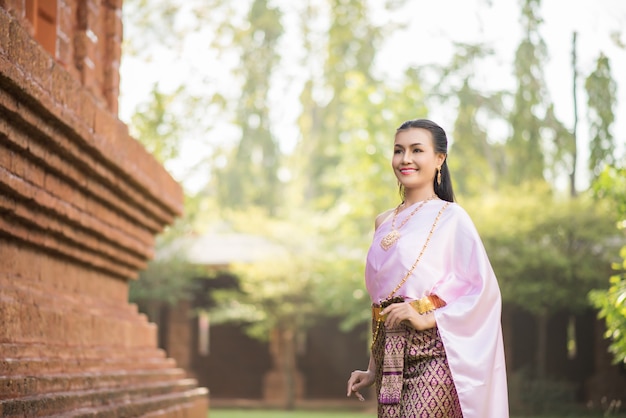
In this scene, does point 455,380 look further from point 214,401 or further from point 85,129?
point 214,401

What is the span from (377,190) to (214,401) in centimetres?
570

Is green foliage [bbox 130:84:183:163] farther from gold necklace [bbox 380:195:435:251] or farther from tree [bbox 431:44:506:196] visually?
gold necklace [bbox 380:195:435:251]

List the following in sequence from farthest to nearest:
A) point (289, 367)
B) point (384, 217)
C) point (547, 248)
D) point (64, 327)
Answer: point (289, 367) → point (547, 248) → point (64, 327) → point (384, 217)

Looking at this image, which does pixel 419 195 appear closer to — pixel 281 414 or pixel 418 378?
pixel 418 378

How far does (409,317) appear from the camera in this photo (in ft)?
11.3

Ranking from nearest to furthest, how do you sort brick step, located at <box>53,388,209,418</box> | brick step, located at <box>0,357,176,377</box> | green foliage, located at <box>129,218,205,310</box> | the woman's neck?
1. the woman's neck
2. brick step, located at <box>0,357,176,377</box>
3. brick step, located at <box>53,388,209,418</box>
4. green foliage, located at <box>129,218,205,310</box>

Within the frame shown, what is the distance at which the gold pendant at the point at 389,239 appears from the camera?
11.9 feet

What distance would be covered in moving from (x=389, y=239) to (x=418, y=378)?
51 cm

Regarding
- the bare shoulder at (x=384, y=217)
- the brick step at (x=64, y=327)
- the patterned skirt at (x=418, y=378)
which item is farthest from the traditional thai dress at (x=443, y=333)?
the brick step at (x=64, y=327)

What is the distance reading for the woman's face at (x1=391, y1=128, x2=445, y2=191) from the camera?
12.0ft

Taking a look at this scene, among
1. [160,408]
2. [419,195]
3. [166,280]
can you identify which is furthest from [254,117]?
[419,195]

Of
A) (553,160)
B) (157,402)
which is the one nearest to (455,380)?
(157,402)

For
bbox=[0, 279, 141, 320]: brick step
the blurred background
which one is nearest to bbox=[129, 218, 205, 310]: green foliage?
the blurred background

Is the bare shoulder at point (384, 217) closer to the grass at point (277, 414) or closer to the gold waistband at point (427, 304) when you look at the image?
the gold waistband at point (427, 304)
